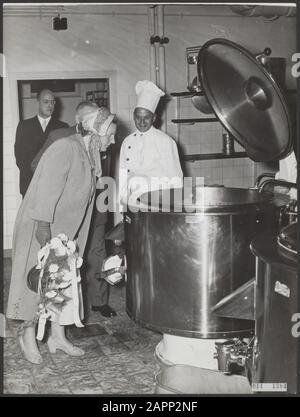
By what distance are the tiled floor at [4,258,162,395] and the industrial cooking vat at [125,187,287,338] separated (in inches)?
13.9

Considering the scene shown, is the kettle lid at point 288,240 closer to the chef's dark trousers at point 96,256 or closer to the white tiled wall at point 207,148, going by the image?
the chef's dark trousers at point 96,256

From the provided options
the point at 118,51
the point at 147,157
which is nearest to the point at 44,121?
the point at 118,51

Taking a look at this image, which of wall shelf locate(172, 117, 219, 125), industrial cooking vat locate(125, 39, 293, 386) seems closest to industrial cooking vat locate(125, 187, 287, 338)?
industrial cooking vat locate(125, 39, 293, 386)

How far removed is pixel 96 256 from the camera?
2996 mm

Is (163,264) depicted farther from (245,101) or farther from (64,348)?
(64,348)

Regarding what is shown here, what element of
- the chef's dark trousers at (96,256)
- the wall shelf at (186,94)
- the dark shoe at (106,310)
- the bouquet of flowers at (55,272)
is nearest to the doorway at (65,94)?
the wall shelf at (186,94)

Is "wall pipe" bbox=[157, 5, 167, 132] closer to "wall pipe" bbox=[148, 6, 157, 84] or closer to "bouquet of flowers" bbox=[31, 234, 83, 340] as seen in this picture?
"wall pipe" bbox=[148, 6, 157, 84]

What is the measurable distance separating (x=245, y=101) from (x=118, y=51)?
2921 millimetres

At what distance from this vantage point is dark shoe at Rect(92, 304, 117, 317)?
3002 mm

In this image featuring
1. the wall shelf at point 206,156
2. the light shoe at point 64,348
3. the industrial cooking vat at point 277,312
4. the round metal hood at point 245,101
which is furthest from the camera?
the wall shelf at point 206,156

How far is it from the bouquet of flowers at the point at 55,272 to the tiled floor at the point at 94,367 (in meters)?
0.21

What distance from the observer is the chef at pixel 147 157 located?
329 centimetres
